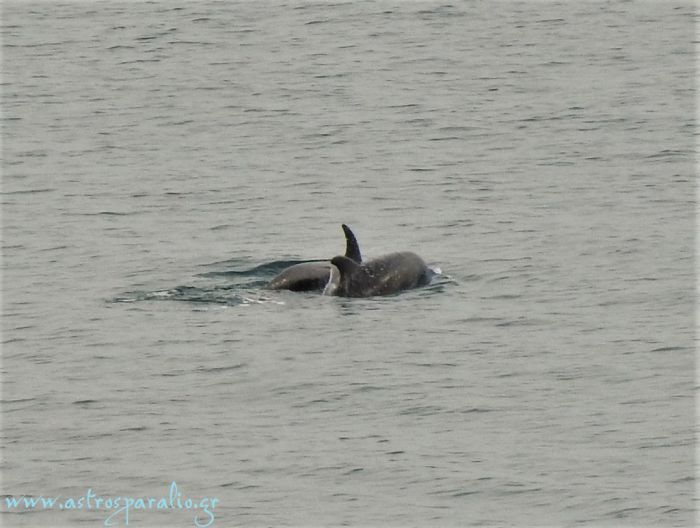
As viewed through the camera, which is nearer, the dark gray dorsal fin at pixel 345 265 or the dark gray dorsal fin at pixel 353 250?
the dark gray dorsal fin at pixel 345 265

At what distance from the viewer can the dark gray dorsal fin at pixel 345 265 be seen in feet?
81.5

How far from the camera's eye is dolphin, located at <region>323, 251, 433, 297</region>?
82.6ft

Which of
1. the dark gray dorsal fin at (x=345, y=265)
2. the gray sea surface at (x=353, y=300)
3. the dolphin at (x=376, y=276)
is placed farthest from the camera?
the dolphin at (x=376, y=276)

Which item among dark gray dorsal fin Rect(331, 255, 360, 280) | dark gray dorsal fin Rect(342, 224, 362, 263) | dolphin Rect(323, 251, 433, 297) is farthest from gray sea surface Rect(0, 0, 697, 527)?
dark gray dorsal fin Rect(342, 224, 362, 263)

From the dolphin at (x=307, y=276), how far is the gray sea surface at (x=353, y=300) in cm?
31

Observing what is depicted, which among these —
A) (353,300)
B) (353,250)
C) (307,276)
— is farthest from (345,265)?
(307,276)

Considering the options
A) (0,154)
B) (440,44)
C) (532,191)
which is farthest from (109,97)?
(532,191)

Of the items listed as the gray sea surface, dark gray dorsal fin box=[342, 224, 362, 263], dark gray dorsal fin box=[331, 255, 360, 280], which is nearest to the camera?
the gray sea surface

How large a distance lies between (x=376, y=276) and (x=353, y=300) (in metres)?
0.60

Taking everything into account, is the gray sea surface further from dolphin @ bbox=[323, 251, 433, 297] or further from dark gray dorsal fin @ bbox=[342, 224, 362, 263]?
dark gray dorsal fin @ bbox=[342, 224, 362, 263]

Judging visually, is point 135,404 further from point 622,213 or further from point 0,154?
point 0,154

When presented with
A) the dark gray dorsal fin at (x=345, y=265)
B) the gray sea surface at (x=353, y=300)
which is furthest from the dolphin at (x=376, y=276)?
the gray sea surface at (x=353, y=300)

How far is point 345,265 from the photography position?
81.9 ft

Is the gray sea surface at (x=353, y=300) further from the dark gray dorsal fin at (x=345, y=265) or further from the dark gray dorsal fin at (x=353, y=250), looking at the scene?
the dark gray dorsal fin at (x=353, y=250)
